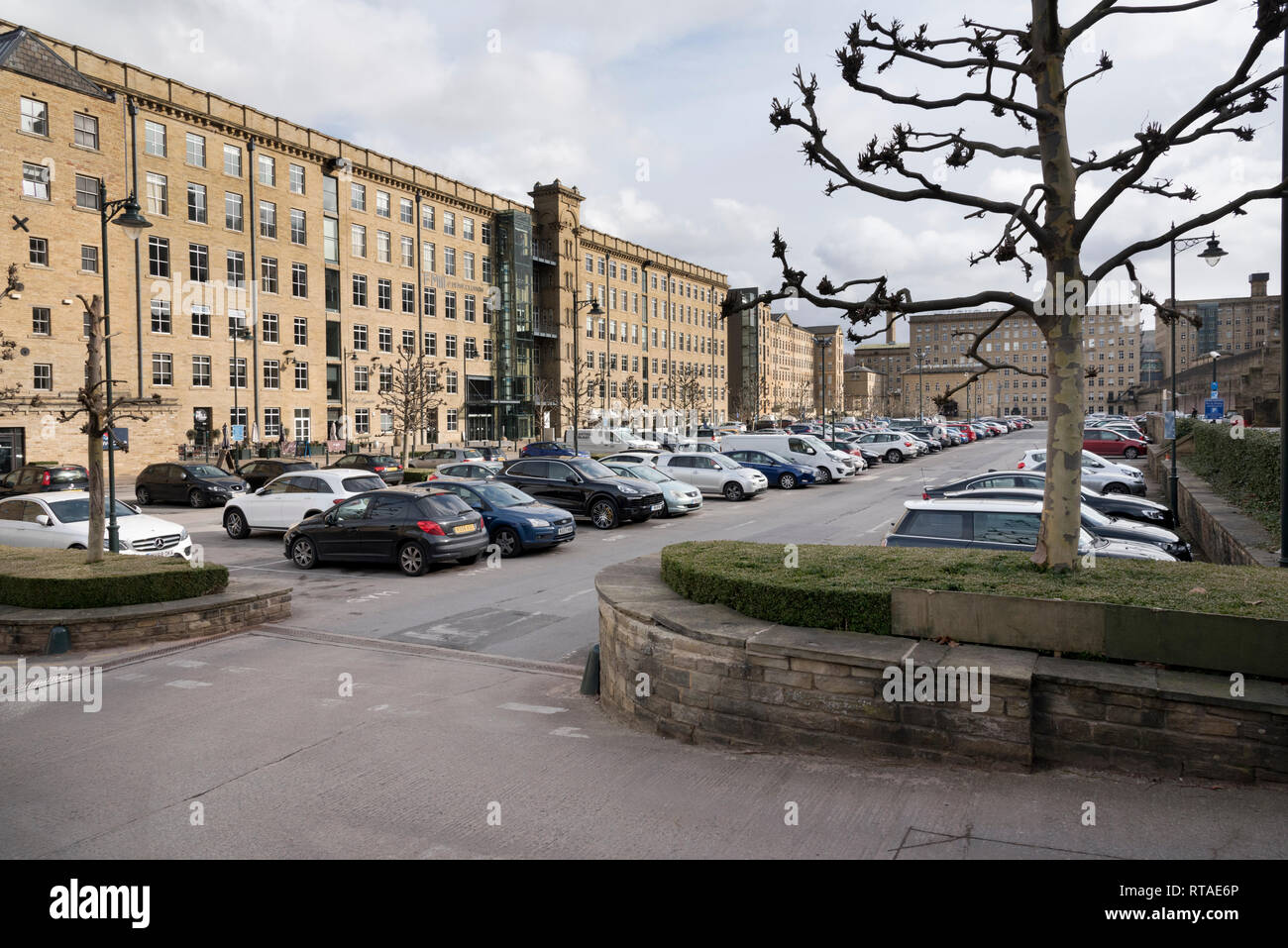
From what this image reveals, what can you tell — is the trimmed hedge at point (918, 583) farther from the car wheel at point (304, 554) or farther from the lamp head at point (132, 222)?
the lamp head at point (132, 222)

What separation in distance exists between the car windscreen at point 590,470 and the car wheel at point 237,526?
7.71 meters

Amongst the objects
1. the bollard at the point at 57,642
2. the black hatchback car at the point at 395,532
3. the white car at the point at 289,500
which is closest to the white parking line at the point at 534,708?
the bollard at the point at 57,642

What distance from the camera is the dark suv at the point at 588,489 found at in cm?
2102

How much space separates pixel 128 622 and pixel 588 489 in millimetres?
12033

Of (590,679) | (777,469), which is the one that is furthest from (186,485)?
(590,679)

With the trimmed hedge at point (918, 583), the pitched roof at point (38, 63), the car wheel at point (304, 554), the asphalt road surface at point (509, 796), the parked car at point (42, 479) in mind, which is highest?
the pitched roof at point (38, 63)

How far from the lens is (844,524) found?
21281mm

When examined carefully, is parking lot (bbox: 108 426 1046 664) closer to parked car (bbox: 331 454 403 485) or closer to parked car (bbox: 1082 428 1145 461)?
parked car (bbox: 331 454 403 485)

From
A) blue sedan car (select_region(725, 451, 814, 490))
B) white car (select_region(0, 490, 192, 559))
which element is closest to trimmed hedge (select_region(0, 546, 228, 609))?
white car (select_region(0, 490, 192, 559))

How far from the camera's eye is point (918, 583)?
6.81 meters

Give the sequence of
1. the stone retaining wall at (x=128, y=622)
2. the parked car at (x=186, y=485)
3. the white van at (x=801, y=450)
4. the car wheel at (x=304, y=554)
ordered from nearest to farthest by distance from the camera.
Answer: the stone retaining wall at (x=128, y=622)
the car wheel at (x=304, y=554)
the parked car at (x=186, y=485)
the white van at (x=801, y=450)

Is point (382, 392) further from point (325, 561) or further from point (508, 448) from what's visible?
point (325, 561)
